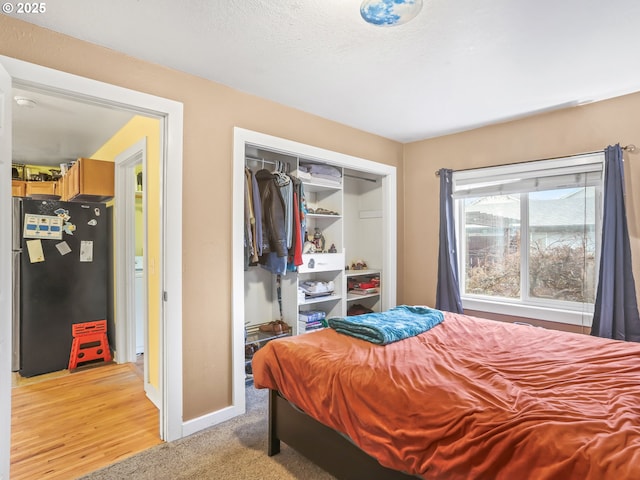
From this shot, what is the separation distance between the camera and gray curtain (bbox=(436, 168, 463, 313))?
3.48m

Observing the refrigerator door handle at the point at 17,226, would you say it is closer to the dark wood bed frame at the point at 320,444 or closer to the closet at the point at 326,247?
the closet at the point at 326,247

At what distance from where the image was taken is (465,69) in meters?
2.22

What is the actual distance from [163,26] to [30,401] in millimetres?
3037

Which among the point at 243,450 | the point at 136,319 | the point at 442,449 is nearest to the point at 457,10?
the point at 442,449

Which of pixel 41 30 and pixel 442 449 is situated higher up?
pixel 41 30

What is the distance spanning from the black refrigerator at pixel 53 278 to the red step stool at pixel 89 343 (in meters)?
0.05

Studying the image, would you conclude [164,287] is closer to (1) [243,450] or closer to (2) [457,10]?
(1) [243,450]

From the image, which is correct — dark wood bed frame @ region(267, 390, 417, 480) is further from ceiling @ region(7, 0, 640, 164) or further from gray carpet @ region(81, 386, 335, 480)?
ceiling @ region(7, 0, 640, 164)

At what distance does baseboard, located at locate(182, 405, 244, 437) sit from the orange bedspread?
0.63 meters

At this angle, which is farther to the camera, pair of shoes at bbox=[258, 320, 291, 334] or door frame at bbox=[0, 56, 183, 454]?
pair of shoes at bbox=[258, 320, 291, 334]

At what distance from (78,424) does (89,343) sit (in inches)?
54.5

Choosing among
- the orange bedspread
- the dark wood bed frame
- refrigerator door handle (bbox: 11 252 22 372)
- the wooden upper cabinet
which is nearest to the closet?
the dark wood bed frame

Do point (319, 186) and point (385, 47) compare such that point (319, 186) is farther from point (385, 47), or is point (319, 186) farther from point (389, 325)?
point (389, 325)

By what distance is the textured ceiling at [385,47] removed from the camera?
5.39 ft
